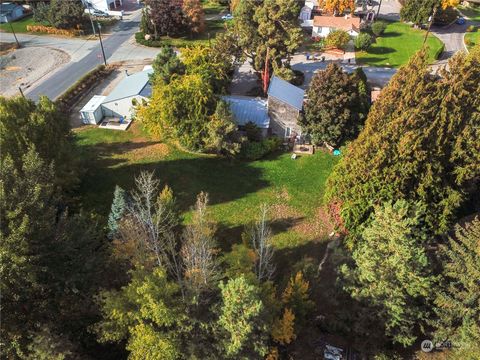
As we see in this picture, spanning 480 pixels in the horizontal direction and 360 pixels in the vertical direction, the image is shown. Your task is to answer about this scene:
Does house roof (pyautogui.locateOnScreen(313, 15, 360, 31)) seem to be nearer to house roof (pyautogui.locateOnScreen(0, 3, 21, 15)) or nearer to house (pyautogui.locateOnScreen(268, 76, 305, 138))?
house (pyautogui.locateOnScreen(268, 76, 305, 138))

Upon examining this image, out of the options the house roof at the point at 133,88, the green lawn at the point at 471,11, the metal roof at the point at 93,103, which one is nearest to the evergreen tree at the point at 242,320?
the house roof at the point at 133,88

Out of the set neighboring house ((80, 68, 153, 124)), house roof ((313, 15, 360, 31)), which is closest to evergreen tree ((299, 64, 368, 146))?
neighboring house ((80, 68, 153, 124))

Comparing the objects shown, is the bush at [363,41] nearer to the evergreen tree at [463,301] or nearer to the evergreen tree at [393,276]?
the evergreen tree at [393,276]

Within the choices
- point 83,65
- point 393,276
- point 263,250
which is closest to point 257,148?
point 263,250

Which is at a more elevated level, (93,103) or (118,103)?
(118,103)

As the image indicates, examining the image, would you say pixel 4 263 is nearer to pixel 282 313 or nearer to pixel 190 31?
pixel 282 313

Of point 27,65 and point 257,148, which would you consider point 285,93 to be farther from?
point 27,65

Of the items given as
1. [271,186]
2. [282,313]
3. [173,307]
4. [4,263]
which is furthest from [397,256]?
[4,263]
